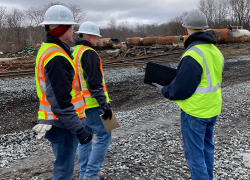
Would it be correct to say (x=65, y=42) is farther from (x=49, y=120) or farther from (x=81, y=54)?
(x=49, y=120)

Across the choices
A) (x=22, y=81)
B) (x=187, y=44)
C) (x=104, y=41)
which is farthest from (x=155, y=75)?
(x=104, y=41)

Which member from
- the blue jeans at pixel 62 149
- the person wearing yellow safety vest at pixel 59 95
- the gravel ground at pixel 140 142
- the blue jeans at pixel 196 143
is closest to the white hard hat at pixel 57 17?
the person wearing yellow safety vest at pixel 59 95

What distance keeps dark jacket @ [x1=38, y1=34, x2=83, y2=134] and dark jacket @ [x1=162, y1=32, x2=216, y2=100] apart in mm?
1231

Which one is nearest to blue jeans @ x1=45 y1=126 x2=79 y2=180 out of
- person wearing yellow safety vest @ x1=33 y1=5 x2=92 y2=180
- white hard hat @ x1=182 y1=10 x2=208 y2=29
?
person wearing yellow safety vest @ x1=33 y1=5 x2=92 y2=180

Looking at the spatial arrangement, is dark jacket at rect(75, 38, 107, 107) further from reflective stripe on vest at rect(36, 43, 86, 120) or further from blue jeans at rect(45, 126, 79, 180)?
blue jeans at rect(45, 126, 79, 180)

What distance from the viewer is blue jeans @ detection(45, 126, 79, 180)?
7.44ft

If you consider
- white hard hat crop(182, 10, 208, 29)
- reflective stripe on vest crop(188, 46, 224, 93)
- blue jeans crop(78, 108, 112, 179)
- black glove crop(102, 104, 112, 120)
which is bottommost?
blue jeans crop(78, 108, 112, 179)

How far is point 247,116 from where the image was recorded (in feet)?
20.0

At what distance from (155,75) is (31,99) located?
→ 7.11m

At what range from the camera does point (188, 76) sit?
7.89ft

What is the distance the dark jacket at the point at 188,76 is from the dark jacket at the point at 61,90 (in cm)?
123

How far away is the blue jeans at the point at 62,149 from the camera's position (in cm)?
227

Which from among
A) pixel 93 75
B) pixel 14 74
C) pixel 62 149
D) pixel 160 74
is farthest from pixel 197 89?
pixel 14 74

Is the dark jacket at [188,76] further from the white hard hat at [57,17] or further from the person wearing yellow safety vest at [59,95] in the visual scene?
the white hard hat at [57,17]
